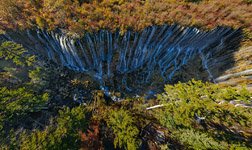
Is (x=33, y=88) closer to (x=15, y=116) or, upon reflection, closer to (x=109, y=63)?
(x=15, y=116)

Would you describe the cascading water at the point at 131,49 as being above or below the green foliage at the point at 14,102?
above

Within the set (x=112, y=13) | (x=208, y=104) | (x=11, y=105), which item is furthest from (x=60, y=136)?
(x=112, y=13)

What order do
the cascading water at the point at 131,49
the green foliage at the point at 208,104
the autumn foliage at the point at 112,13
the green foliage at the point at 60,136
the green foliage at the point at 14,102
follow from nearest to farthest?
the green foliage at the point at 60,136
the green foliage at the point at 208,104
the green foliage at the point at 14,102
the autumn foliage at the point at 112,13
the cascading water at the point at 131,49

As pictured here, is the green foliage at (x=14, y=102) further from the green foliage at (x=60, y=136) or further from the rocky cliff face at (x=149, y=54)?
the rocky cliff face at (x=149, y=54)

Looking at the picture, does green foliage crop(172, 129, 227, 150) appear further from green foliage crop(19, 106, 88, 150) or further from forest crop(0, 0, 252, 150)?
green foliage crop(19, 106, 88, 150)

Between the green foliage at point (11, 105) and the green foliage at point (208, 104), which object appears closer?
the green foliage at point (208, 104)

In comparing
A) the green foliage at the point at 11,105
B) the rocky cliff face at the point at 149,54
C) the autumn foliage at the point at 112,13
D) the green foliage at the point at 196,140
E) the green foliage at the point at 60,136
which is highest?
the autumn foliage at the point at 112,13

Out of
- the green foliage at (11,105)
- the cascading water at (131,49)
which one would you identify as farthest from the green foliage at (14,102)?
the cascading water at (131,49)

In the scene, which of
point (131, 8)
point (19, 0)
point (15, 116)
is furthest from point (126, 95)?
point (19, 0)
